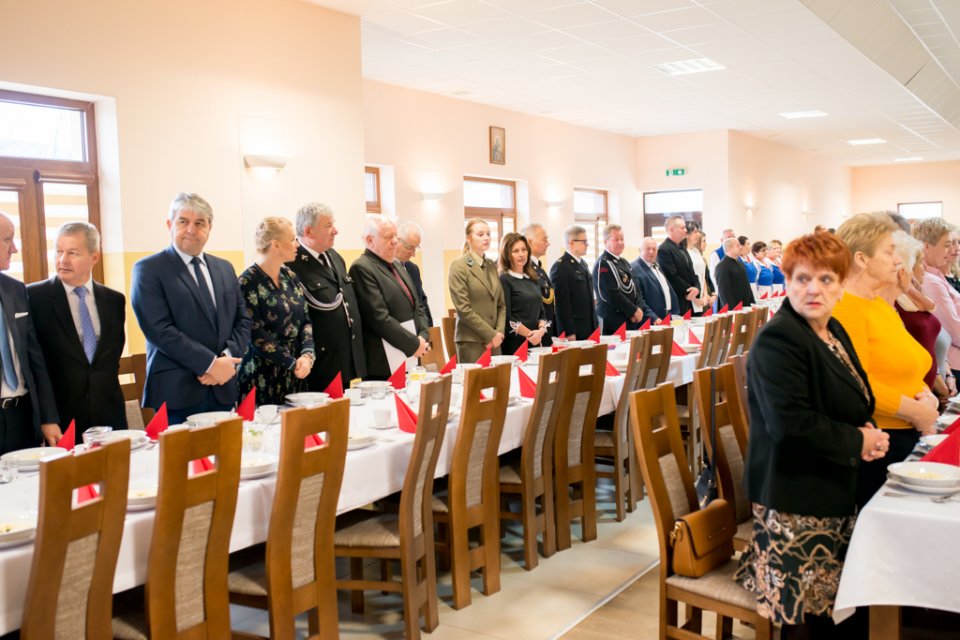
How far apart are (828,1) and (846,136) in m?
9.69

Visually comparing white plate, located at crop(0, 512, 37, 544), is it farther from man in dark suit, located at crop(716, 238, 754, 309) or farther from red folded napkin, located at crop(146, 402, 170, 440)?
man in dark suit, located at crop(716, 238, 754, 309)

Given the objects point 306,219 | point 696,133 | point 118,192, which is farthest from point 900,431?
point 696,133

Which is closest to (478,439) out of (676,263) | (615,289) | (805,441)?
(805,441)

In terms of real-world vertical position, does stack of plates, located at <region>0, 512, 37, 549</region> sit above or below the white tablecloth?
above

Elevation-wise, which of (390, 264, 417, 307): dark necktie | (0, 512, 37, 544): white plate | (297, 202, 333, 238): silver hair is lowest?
(0, 512, 37, 544): white plate

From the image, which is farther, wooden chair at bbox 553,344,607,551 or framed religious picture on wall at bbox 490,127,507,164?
framed religious picture on wall at bbox 490,127,507,164

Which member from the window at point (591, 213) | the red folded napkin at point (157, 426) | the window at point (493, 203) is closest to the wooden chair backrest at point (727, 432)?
the red folded napkin at point (157, 426)

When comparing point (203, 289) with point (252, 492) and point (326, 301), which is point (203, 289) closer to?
point (326, 301)

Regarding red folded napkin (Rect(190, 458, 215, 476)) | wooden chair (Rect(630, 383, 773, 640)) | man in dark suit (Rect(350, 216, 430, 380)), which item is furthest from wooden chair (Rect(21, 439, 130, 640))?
man in dark suit (Rect(350, 216, 430, 380))

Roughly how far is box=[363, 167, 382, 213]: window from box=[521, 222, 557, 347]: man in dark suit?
12.5ft

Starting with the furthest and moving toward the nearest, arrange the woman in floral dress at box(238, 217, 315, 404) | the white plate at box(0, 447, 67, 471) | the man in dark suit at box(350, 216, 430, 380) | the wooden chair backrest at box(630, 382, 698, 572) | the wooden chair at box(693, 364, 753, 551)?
the man in dark suit at box(350, 216, 430, 380), the woman in floral dress at box(238, 217, 315, 404), the wooden chair at box(693, 364, 753, 551), the white plate at box(0, 447, 67, 471), the wooden chair backrest at box(630, 382, 698, 572)

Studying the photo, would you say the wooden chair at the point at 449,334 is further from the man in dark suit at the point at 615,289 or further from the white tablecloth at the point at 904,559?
the white tablecloth at the point at 904,559

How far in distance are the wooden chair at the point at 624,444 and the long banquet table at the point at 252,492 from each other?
0.84 m

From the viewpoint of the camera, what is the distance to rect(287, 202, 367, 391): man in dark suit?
4828 millimetres
